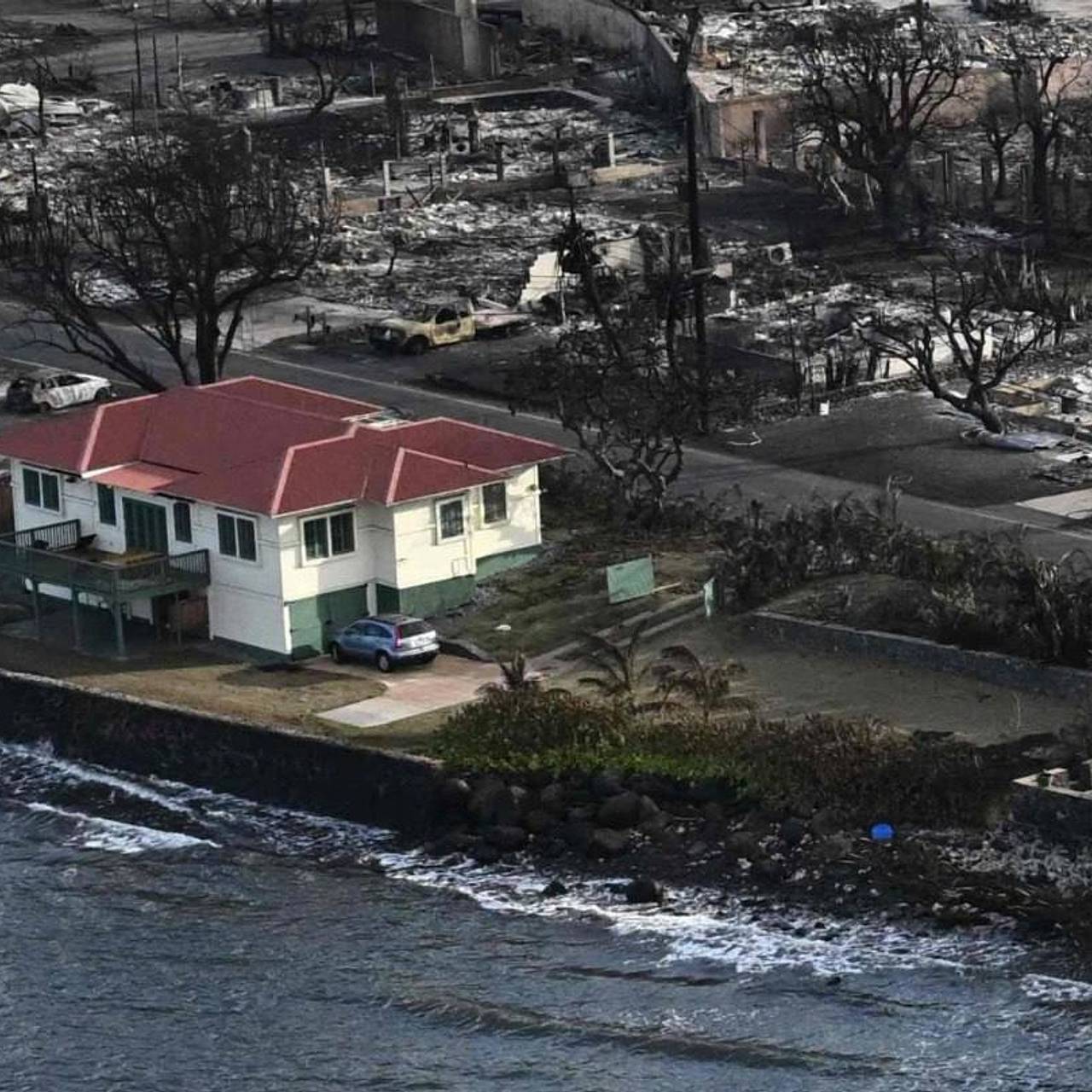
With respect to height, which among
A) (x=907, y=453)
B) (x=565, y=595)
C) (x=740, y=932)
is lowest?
(x=740, y=932)

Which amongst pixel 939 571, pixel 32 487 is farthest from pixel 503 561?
pixel 32 487

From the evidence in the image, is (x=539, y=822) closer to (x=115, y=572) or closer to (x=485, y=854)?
(x=485, y=854)

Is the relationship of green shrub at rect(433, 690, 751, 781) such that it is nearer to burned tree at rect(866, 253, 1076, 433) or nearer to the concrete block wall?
burned tree at rect(866, 253, 1076, 433)

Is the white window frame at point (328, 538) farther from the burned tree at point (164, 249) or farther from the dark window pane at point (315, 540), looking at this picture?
the burned tree at point (164, 249)

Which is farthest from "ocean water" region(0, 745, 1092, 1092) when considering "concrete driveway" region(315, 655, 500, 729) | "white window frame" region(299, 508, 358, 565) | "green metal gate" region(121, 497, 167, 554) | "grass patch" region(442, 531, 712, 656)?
"green metal gate" region(121, 497, 167, 554)

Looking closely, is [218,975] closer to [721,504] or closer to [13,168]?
[721,504]

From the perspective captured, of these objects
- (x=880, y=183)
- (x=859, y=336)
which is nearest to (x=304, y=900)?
(x=859, y=336)

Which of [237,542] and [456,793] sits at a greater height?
[237,542]
